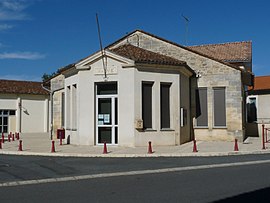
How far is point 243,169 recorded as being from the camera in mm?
12016

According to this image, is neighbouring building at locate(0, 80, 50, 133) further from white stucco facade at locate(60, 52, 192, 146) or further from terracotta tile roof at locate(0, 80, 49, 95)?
white stucco facade at locate(60, 52, 192, 146)

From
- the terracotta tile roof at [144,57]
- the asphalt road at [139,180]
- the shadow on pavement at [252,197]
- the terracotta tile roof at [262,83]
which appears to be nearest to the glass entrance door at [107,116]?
the terracotta tile roof at [144,57]

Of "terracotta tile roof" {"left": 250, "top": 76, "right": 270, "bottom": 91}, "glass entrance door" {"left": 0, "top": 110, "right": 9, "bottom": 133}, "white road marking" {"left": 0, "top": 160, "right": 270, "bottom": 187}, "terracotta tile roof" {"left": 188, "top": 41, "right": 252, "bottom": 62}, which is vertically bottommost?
"white road marking" {"left": 0, "top": 160, "right": 270, "bottom": 187}

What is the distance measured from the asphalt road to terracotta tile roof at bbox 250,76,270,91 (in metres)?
19.4

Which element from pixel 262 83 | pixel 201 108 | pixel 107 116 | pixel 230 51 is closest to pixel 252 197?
pixel 107 116

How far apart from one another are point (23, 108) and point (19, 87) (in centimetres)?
245

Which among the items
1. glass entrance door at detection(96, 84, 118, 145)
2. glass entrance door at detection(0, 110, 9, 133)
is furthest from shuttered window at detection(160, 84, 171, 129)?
glass entrance door at detection(0, 110, 9, 133)

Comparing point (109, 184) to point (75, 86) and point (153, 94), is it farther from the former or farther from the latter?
point (75, 86)

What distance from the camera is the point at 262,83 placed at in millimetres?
35312

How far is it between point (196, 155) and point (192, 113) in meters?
7.34

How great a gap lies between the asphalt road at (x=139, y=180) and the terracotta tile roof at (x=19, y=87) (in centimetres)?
2860

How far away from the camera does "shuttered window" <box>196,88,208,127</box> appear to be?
23.4 meters

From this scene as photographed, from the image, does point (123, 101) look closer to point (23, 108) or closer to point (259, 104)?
point (259, 104)

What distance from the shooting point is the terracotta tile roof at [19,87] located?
41.5 metres
